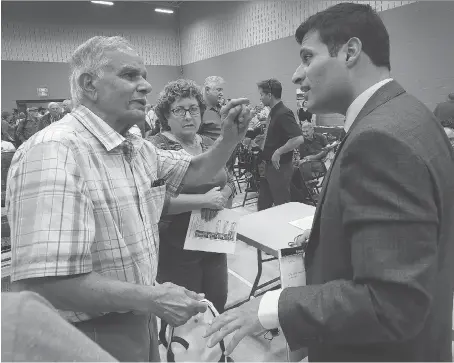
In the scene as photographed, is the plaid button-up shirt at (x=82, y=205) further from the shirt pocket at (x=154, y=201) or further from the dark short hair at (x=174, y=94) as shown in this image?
the dark short hair at (x=174, y=94)

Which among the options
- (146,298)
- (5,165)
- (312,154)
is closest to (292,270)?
(146,298)

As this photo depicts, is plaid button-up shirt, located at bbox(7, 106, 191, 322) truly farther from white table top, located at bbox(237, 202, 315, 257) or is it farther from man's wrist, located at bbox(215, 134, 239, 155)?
white table top, located at bbox(237, 202, 315, 257)

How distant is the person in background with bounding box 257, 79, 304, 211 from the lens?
12.2ft

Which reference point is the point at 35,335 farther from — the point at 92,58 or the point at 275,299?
the point at 92,58

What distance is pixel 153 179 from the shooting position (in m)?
1.44

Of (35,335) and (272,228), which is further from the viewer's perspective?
(272,228)

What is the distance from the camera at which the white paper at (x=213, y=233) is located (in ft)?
6.32

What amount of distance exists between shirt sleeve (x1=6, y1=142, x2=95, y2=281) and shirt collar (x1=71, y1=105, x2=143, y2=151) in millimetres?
184

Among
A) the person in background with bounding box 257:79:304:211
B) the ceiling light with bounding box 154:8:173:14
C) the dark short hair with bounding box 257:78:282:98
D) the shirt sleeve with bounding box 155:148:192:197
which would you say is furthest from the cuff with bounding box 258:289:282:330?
the ceiling light with bounding box 154:8:173:14

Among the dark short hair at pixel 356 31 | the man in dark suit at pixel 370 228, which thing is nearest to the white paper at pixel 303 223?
the man in dark suit at pixel 370 228

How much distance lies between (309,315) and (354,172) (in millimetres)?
344

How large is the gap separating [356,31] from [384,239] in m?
0.63

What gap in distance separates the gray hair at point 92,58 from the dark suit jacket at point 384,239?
2.88 ft

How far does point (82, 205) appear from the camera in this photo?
0.97 meters
